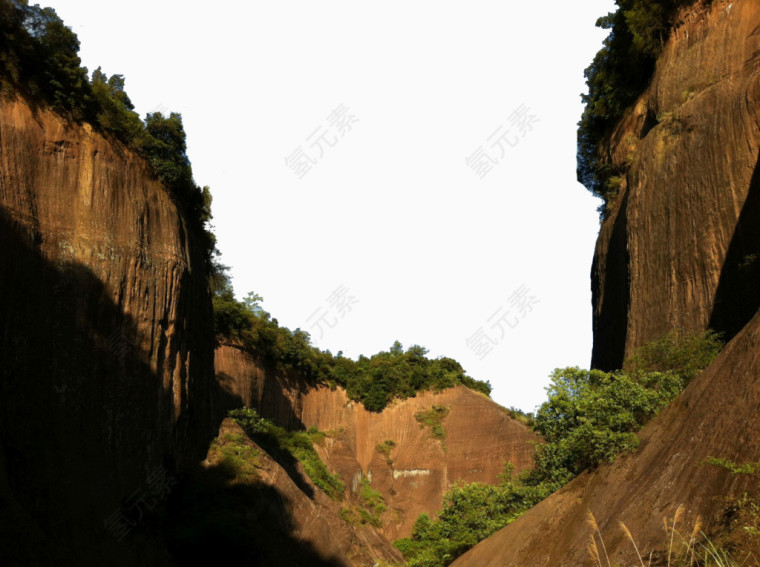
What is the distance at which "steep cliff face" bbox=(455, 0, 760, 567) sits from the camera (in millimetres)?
8891

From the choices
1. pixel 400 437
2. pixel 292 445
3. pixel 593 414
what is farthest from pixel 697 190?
pixel 400 437

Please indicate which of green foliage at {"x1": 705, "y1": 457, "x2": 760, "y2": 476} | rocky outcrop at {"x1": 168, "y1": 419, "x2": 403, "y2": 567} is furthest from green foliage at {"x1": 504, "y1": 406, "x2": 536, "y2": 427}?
green foliage at {"x1": 705, "y1": 457, "x2": 760, "y2": 476}

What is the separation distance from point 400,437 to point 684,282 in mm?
36223

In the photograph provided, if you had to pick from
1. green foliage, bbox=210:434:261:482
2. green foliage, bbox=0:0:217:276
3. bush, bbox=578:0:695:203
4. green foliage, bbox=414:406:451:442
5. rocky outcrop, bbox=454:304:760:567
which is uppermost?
green foliage, bbox=0:0:217:276

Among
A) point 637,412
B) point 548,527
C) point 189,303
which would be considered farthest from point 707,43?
point 189,303

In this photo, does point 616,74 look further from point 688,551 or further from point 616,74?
point 688,551

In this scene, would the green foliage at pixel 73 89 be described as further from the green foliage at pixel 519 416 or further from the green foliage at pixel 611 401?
the green foliage at pixel 519 416

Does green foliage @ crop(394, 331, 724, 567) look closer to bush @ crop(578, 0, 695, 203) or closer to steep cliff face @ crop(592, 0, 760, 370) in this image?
steep cliff face @ crop(592, 0, 760, 370)

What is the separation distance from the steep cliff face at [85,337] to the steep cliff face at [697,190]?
17.5 metres

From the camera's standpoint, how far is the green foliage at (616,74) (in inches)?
987

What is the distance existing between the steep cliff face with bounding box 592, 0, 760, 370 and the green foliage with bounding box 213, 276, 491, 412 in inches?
1041

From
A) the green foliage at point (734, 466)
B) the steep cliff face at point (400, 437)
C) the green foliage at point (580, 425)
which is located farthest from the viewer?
the steep cliff face at point (400, 437)

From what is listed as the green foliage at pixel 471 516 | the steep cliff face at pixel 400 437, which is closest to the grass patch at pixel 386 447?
the steep cliff face at pixel 400 437

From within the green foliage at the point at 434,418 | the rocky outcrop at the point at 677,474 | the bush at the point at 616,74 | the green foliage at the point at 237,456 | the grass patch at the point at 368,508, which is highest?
the bush at the point at 616,74
